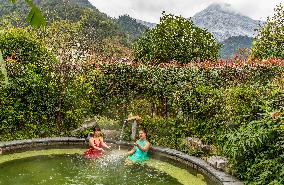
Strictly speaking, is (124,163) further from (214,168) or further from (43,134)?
(43,134)

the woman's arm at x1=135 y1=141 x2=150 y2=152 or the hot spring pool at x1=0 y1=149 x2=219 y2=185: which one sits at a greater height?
the woman's arm at x1=135 y1=141 x2=150 y2=152

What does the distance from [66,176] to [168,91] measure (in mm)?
5033

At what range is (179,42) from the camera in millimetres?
20469

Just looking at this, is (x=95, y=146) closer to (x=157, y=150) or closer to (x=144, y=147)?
(x=144, y=147)

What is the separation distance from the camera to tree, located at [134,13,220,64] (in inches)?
806

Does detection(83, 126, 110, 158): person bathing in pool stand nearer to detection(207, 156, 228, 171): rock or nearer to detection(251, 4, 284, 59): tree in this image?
detection(207, 156, 228, 171): rock

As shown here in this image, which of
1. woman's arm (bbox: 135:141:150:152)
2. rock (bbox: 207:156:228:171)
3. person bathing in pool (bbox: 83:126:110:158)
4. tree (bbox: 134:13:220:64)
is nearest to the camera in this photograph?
rock (bbox: 207:156:228:171)

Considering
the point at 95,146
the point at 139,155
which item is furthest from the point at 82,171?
the point at 139,155

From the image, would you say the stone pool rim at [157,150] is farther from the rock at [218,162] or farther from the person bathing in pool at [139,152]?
the person bathing in pool at [139,152]

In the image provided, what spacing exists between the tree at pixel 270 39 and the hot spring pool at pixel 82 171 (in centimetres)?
1465

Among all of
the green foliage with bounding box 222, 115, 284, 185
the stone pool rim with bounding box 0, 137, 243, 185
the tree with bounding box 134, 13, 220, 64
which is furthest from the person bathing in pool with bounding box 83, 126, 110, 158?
the tree with bounding box 134, 13, 220, 64

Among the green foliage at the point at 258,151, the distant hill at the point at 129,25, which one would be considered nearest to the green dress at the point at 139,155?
the green foliage at the point at 258,151

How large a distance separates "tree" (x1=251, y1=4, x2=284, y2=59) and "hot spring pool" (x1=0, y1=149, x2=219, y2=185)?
14.7 metres

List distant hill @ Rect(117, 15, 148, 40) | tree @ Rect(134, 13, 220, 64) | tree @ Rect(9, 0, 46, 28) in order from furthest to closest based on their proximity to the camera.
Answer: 1. distant hill @ Rect(117, 15, 148, 40)
2. tree @ Rect(134, 13, 220, 64)
3. tree @ Rect(9, 0, 46, 28)
